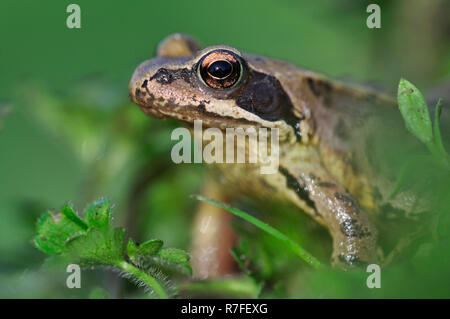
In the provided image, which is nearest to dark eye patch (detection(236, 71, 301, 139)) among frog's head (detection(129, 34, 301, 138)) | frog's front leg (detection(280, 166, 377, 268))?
frog's head (detection(129, 34, 301, 138))

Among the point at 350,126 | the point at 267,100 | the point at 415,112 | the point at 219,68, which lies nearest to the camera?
the point at 415,112

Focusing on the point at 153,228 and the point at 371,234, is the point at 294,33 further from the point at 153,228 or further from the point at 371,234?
the point at 371,234

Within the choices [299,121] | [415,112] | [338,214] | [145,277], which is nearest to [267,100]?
[299,121]

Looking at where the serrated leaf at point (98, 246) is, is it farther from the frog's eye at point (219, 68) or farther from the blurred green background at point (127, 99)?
the frog's eye at point (219, 68)

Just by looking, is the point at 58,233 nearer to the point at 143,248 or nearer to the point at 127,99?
the point at 143,248

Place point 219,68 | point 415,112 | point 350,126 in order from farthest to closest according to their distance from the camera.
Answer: point 350,126 → point 219,68 → point 415,112

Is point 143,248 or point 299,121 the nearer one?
point 143,248

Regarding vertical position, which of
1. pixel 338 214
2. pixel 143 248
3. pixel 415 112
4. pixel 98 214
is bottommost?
pixel 143 248

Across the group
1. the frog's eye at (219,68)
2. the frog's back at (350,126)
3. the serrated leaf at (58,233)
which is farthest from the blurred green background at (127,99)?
the frog's eye at (219,68)
